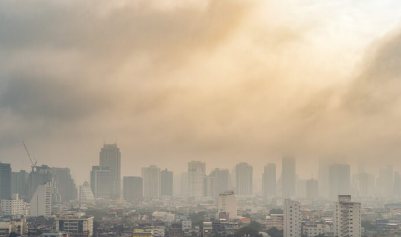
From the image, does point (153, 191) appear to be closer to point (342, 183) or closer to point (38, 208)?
point (342, 183)

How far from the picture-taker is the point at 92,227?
41750mm

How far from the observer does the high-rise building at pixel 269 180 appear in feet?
355

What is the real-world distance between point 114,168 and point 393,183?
139 feet

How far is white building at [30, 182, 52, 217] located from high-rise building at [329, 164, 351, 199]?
175 ft

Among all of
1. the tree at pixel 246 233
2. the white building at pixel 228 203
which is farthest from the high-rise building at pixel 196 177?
the tree at pixel 246 233

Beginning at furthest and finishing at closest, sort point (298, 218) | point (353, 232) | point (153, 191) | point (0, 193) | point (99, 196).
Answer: point (153, 191)
point (99, 196)
point (0, 193)
point (298, 218)
point (353, 232)

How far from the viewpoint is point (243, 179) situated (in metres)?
109

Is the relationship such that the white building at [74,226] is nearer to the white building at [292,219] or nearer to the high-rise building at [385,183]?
the white building at [292,219]

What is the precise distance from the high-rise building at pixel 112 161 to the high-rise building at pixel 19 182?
2165 centimetres

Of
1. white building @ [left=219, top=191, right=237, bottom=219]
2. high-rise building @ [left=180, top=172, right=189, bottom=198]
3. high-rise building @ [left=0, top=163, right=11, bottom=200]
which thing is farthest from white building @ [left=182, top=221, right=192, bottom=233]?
high-rise building @ [left=180, top=172, right=189, bottom=198]

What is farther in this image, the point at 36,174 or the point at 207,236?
the point at 36,174

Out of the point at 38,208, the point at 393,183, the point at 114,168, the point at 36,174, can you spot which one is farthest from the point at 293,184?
the point at 38,208

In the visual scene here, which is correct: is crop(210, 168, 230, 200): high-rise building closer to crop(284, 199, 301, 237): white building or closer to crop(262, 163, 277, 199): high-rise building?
crop(262, 163, 277, 199): high-rise building

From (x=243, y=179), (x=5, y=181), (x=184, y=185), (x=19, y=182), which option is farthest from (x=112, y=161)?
(x=5, y=181)
